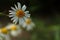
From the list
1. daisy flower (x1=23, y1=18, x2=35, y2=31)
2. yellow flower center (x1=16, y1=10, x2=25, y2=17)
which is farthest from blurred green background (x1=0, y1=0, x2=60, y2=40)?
yellow flower center (x1=16, y1=10, x2=25, y2=17)

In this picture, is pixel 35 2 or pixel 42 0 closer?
pixel 35 2

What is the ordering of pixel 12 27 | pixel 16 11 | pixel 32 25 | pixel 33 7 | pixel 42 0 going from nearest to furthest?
1. pixel 16 11
2. pixel 12 27
3. pixel 32 25
4. pixel 33 7
5. pixel 42 0

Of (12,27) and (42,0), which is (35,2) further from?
(12,27)

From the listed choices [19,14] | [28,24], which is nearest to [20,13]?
[19,14]

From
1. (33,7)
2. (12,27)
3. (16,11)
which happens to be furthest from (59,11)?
(16,11)

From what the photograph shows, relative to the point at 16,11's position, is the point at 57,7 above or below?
above

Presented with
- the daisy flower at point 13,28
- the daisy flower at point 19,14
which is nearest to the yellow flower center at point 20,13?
the daisy flower at point 19,14

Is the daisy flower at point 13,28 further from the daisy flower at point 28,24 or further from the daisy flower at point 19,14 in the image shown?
the daisy flower at point 19,14
